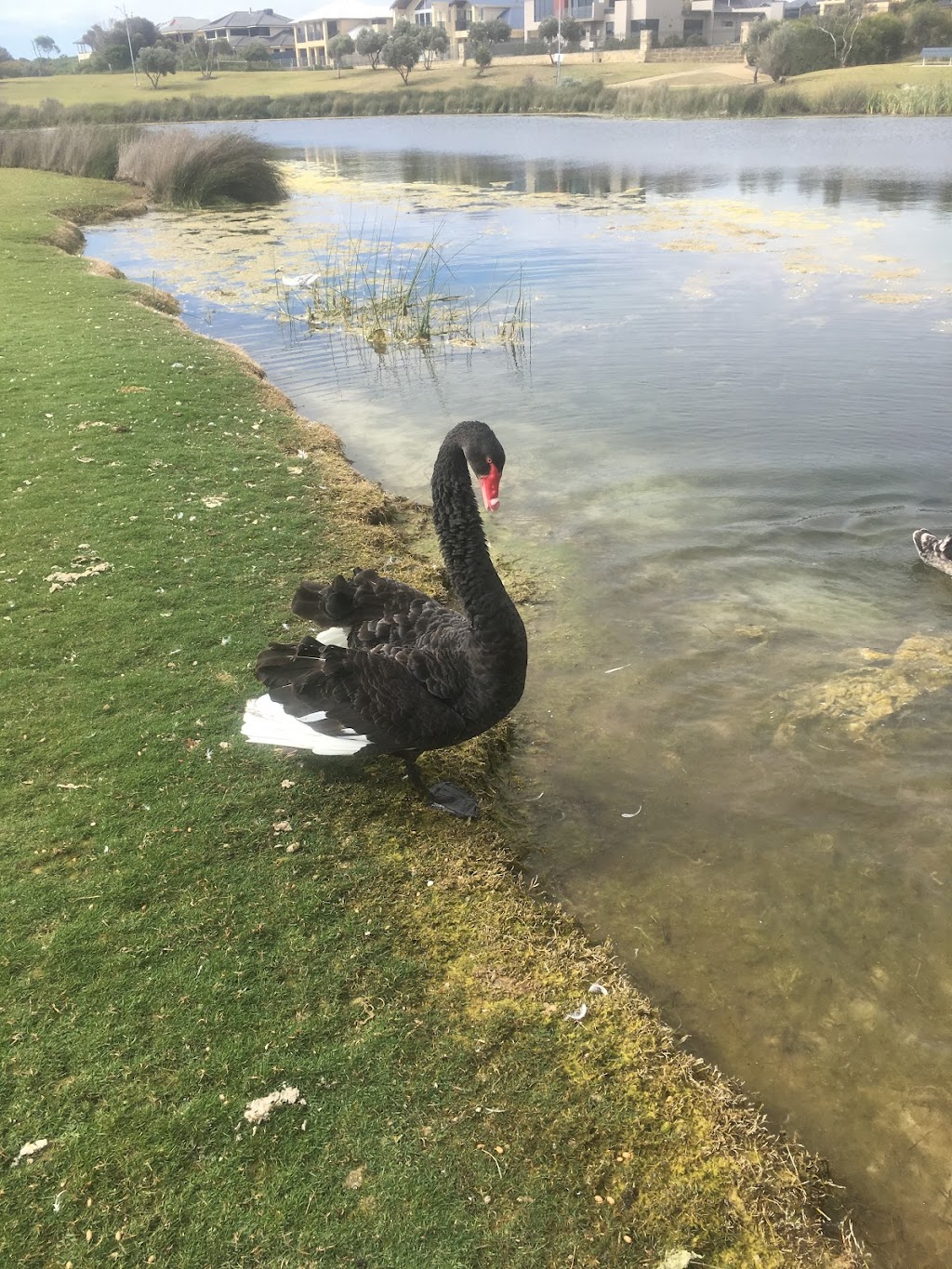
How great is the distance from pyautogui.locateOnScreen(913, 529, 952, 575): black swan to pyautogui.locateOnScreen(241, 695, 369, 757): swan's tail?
521cm

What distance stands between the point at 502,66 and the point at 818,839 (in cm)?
10527

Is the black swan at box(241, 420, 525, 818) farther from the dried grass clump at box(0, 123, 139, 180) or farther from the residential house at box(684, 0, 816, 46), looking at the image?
the residential house at box(684, 0, 816, 46)

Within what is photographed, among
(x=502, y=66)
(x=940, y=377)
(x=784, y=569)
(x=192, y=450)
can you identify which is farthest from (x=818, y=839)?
(x=502, y=66)

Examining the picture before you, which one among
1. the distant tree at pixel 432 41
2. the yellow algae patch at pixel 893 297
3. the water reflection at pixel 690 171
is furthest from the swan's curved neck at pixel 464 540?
the distant tree at pixel 432 41

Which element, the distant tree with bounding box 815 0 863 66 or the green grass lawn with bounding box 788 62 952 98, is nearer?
the green grass lawn with bounding box 788 62 952 98

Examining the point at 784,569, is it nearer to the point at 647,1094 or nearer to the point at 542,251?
the point at 647,1094

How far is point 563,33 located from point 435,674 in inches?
4539

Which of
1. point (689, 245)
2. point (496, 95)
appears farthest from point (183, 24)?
point (689, 245)

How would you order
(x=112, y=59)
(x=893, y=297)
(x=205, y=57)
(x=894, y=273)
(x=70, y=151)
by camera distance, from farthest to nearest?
1. (x=205, y=57)
2. (x=112, y=59)
3. (x=70, y=151)
4. (x=894, y=273)
5. (x=893, y=297)

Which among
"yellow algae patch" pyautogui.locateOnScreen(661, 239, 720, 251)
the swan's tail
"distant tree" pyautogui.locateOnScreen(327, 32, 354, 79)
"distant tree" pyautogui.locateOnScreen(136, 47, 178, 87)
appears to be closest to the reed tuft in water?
"yellow algae patch" pyautogui.locateOnScreen(661, 239, 720, 251)

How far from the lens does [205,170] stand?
25.2 m

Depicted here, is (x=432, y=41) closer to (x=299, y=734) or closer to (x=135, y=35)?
(x=135, y=35)

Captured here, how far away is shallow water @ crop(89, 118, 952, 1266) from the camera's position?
346 cm

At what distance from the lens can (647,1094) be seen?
9.42 feet
